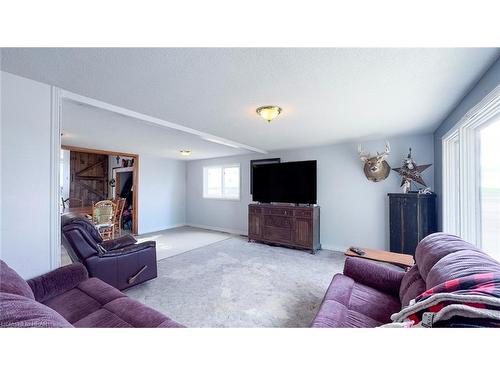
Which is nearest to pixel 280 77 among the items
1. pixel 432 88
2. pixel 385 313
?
pixel 432 88

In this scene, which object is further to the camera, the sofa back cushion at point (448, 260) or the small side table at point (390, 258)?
the small side table at point (390, 258)

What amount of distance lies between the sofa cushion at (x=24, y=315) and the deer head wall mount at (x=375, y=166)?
4141 mm

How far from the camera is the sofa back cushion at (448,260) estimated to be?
0.95 meters

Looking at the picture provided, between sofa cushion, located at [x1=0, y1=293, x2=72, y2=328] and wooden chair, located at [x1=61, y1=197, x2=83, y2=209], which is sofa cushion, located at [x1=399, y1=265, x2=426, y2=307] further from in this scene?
wooden chair, located at [x1=61, y1=197, x2=83, y2=209]

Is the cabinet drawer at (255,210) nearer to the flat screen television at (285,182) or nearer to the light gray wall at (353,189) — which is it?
the flat screen television at (285,182)

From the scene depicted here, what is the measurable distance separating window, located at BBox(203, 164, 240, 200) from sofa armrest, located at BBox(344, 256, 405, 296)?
4.00m

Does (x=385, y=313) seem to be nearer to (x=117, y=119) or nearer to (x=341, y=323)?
(x=341, y=323)

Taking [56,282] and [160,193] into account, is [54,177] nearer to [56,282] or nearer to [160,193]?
[56,282]

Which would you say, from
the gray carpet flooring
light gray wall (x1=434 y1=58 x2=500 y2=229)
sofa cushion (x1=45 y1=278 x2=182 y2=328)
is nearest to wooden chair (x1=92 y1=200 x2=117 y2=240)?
the gray carpet flooring

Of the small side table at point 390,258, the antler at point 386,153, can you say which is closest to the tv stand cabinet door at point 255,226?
the small side table at point 390,258
